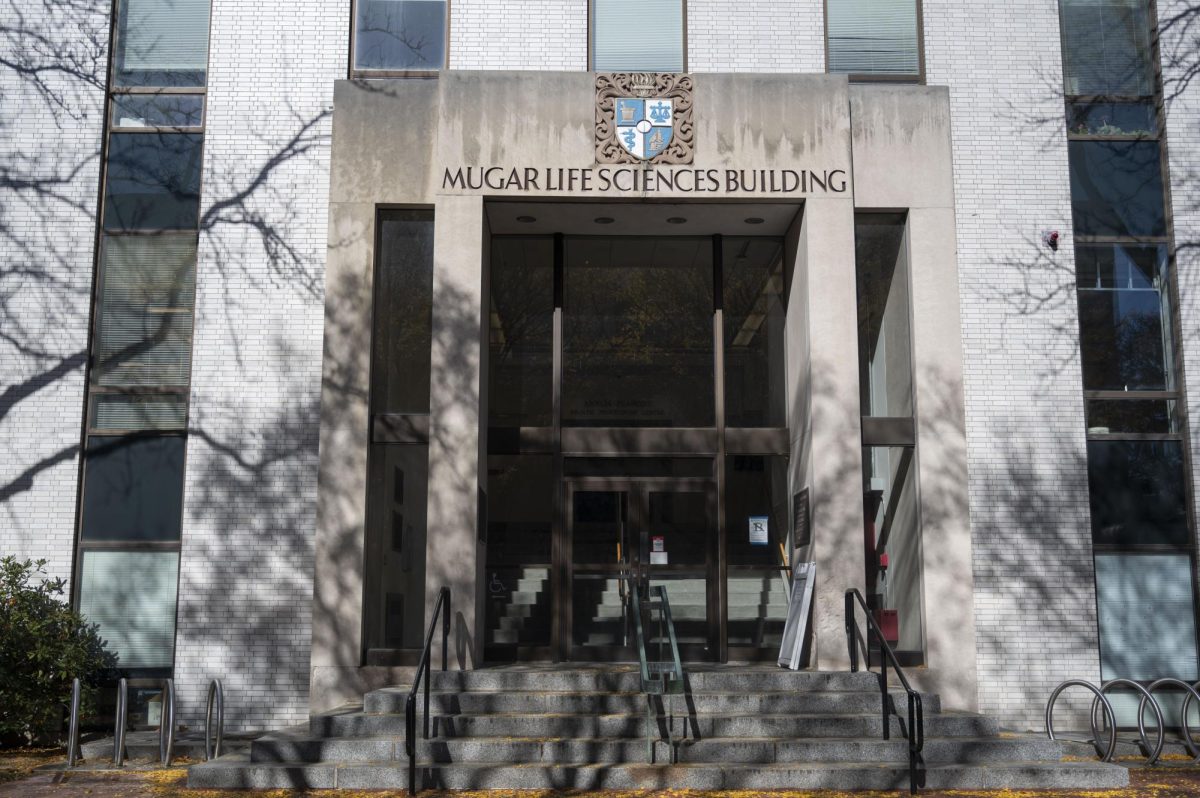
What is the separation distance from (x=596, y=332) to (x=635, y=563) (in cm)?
284

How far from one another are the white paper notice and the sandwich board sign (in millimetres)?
631

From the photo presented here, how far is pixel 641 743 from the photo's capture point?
10.9 m

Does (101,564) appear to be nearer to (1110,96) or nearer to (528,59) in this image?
(528,59)

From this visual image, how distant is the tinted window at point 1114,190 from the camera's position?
14750 mm

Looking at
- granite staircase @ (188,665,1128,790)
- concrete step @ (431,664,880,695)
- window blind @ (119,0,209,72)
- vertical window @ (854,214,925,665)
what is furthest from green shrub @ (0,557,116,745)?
vertical window @ (854,214,925,665)

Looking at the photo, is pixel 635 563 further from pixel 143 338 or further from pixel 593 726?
pixel 143 338

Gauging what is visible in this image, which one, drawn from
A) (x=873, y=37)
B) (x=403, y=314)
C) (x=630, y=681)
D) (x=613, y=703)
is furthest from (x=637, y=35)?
(x=613, y=703)

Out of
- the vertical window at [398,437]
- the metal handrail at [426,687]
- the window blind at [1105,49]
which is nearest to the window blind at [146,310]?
the vertical window at [398,437]

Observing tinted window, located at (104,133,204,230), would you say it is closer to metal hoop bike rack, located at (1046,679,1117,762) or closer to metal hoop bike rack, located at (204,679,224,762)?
metal hoop bike rack, located at (204,679,224,762)

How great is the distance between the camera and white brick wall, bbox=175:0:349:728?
13.7 meters

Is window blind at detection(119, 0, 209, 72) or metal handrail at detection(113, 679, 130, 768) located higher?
window blind at detection(119, 0, 209, 72)

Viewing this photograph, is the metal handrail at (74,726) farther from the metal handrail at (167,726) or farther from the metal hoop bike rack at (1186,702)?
the metal hoop bike rack at (1186,702)

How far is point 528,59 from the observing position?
15000 millimetres

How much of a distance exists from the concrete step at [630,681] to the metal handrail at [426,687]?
542 millimetres
